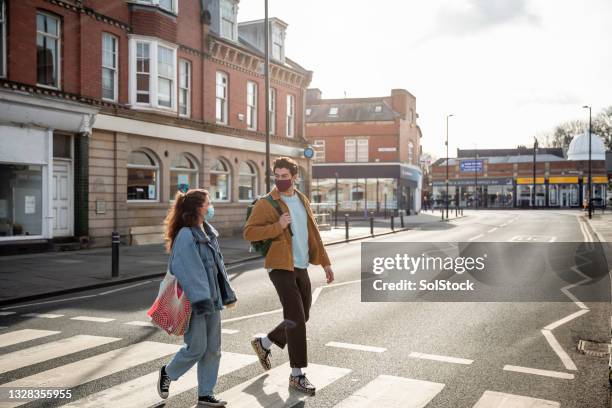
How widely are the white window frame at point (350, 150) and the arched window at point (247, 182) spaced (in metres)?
26.8

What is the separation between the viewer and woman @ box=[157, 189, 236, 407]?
4418mm

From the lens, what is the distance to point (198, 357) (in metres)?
4.51

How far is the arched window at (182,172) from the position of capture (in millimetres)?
21922

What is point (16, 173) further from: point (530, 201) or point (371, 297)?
point (530, 201)

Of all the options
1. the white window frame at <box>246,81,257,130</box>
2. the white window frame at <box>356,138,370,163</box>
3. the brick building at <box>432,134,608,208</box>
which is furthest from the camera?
the brick building at <box>432,134,608,208</box>

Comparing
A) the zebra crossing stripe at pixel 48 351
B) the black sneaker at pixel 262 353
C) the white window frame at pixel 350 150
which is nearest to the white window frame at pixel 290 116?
the white window frame at pixel 350 150

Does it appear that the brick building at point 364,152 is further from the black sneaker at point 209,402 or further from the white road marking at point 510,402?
the black sneaker at point 209,402

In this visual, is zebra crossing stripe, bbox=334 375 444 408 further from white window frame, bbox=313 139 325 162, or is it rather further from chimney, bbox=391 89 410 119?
chimney, bbox=391 89 410 119

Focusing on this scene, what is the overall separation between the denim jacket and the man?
59 centimetres

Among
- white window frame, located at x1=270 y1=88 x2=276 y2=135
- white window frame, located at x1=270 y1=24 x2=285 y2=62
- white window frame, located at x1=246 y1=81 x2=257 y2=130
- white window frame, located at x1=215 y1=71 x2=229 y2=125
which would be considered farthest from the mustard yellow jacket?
white window frame, located at x1=270 y1=24 x2=285 y2=62

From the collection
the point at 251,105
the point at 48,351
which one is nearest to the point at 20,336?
the point at 48,351

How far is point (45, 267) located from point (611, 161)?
24.3m

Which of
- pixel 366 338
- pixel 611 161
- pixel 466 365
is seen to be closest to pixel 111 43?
pixel 366 338

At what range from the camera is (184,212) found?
459 centimetres
